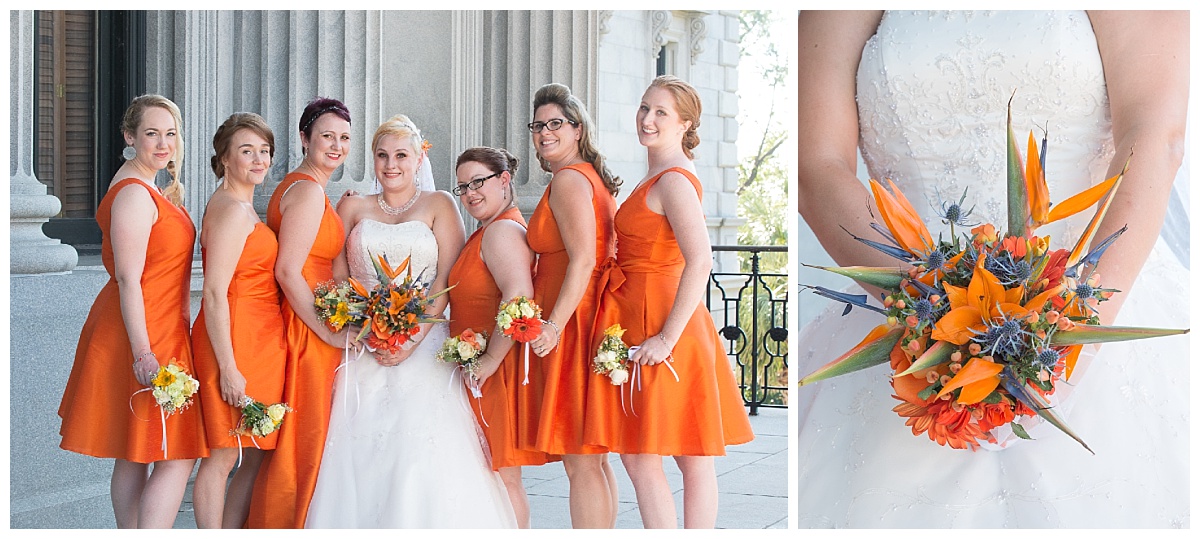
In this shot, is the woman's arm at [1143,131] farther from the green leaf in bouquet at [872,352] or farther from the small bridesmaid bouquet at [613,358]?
the small bridesmaid bouquet at [613,358]

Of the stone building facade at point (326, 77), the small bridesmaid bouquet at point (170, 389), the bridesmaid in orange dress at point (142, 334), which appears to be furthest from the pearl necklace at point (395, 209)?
the stone building facade at point (326, 77)

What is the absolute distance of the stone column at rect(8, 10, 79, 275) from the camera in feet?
14.6

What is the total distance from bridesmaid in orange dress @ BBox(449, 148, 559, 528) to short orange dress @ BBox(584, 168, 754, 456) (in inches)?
11.9

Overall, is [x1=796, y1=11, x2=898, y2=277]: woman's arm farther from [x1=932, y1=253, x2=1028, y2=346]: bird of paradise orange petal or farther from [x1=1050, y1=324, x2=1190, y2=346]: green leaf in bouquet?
[x1=1050, y1=324, x2=1190, y2=346]: green leaf in bouquet

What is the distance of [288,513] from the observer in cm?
380

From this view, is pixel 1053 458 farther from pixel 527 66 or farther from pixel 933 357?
pixel 527 66

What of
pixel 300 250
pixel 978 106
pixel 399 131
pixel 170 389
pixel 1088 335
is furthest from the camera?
pixel 399 131

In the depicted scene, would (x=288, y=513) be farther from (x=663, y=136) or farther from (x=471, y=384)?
(x=663, y=136)

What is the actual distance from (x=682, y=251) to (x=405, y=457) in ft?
3.83

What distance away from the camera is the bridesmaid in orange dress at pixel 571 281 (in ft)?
12.4

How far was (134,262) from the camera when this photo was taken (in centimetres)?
367

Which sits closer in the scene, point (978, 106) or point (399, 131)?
point (978, 106)

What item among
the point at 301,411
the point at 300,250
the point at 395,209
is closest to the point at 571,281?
the point at 395,209

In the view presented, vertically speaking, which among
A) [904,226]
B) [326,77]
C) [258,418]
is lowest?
[258,418]
